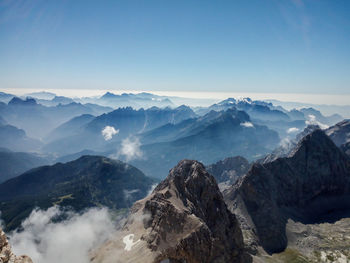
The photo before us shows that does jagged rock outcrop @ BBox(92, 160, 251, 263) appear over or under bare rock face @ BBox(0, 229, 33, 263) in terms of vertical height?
under

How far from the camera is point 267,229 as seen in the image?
190 meters

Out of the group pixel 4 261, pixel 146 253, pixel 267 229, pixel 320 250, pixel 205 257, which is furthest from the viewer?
pixel 267 229

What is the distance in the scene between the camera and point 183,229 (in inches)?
3789

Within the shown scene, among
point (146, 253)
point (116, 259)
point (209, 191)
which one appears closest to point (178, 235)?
point (146, 253)

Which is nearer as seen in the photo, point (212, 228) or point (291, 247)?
point (212, 228)

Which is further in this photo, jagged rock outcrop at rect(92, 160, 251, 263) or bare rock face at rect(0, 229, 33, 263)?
jagged rock outcrop at rect(92, 160, 251, 263)

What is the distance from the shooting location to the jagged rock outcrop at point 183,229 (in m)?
90.8

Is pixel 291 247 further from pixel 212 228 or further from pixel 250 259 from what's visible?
pixel 212 228

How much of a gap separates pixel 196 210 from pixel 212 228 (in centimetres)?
1491

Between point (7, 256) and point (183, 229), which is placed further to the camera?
point (183, 229)

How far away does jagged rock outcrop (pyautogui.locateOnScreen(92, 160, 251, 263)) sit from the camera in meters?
90.8

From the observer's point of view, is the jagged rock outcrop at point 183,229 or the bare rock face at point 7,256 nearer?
the bare rock face at point 7,256

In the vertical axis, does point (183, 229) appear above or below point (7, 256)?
below

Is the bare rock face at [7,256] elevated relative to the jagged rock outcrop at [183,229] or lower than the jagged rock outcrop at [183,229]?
elevated
